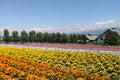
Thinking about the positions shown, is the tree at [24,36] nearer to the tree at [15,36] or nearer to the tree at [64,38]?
the tree at [15,36]

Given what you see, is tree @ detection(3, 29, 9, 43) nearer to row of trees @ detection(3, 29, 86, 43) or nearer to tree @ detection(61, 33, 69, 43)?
row of trees @ detection(3, 29, 86, 43)

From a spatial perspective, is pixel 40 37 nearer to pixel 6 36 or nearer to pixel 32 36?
pixel 32 36

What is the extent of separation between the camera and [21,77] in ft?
41.3

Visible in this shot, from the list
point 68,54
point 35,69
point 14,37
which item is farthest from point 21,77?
point 14,37

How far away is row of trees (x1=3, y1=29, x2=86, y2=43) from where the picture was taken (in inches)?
2891

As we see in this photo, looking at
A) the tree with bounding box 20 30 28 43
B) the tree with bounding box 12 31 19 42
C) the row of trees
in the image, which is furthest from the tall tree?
the tree with bounding box 12 31 19 42

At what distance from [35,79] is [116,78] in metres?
4.43

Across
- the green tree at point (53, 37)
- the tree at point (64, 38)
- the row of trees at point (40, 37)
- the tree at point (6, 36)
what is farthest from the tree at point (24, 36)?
the tree at point (64, 38)

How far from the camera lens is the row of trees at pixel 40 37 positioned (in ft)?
241

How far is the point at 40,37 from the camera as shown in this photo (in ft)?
257

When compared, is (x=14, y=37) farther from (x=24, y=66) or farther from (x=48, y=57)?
(x=24, y=66)

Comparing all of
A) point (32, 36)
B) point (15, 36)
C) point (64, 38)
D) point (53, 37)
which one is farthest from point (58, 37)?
point (15, 36)

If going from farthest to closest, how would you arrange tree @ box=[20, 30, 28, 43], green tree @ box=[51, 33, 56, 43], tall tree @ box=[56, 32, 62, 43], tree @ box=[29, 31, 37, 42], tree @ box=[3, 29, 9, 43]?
tall tree @ box=[56, 32, 62, 43]
green tree @ box=[51, 33, 56, 43]
tree @ box=[29, 31, 37, 42]
tree @ box=[20, 30, 28, 43]
tree @ box=[3, 29, 9, 43]

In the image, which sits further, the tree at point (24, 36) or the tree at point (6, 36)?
the tree at point (24, 36)
